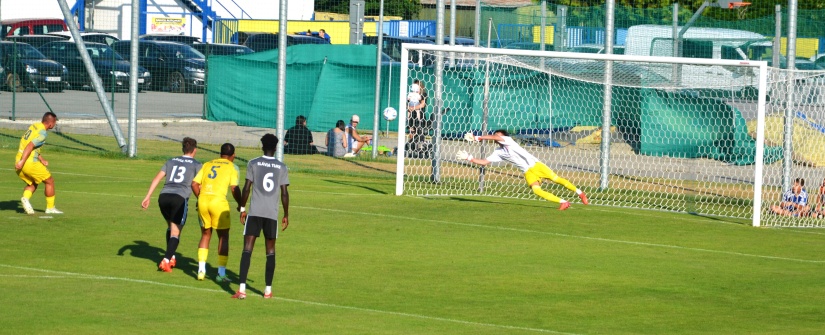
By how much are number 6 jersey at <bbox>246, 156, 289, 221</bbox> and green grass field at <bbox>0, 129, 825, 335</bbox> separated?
0.89 meters

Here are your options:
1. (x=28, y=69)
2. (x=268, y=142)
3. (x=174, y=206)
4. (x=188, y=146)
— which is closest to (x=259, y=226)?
(x=268, y=142)

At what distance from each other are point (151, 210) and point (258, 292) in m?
6.43

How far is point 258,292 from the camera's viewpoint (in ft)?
37.2

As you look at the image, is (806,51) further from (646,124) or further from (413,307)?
(413,307)

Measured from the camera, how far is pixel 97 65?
33156mm

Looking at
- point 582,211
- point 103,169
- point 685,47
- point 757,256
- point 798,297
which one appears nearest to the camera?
point 798,297

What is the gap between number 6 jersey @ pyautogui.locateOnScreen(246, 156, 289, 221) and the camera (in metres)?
10.9

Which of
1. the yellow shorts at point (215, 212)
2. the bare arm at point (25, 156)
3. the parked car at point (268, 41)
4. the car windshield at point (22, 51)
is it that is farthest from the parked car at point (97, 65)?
the yellow shorts at point (215, 212)

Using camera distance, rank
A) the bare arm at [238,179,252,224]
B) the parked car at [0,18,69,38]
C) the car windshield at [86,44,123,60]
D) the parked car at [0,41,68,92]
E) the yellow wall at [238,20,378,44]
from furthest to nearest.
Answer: the yellow wall at [238,20,378,44]
the parked car at [0,18,69,38]
the car windshield at [86,44,123,60]
the parked car at [0,41,68,92]
the bare arm at [238,179,252,224]

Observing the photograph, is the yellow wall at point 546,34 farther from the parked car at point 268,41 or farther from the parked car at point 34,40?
the parked car at point 268,41

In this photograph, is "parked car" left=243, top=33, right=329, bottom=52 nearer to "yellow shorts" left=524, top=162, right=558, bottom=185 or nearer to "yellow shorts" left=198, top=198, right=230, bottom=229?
"yellow shorts" left=524, top=162, right=558, bottom=185

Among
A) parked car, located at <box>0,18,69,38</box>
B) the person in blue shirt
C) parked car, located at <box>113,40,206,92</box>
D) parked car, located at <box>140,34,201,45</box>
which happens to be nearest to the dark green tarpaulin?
the person in blue shirt

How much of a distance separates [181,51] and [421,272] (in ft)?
82.8

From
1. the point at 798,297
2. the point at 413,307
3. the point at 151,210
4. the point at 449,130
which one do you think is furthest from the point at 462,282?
the point at 449,130
